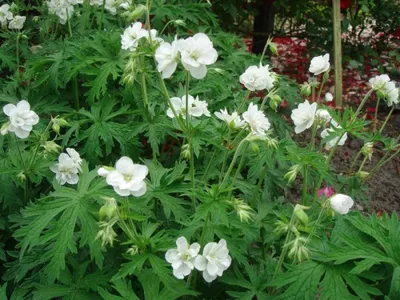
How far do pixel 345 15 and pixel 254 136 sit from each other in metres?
4.66

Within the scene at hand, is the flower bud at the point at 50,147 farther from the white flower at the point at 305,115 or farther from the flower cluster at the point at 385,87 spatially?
the flower cluster at the point at 385,87

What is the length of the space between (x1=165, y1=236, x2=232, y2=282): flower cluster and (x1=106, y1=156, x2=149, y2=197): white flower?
0.22 metres

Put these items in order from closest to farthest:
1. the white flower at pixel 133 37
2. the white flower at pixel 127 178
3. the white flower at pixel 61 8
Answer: the white flower at pixel 127 178 < the white flower at pixel 133 37 < the white flower at pixel 61 8

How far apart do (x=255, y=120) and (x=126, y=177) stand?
53 cm

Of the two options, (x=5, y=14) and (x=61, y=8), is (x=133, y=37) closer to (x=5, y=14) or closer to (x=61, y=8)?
(x=61, y=8)

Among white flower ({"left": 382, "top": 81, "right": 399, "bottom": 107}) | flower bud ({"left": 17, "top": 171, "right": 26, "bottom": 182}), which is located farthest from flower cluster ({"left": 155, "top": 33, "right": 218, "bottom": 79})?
white flower ({"left": 382, "top": 81, "right": 399, "bottom": 107})

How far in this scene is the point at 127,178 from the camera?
160cm

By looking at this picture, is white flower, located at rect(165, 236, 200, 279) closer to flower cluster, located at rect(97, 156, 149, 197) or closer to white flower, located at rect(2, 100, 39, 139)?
flower cluster, located at rect(97, 156, 149, 197)

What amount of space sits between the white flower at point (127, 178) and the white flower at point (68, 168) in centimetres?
52

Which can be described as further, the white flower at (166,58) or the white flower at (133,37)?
the white flower at (133,37)

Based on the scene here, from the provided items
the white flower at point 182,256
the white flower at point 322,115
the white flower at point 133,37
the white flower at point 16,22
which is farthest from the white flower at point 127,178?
the white flower at point 16,22

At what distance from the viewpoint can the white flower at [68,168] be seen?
2.08 meters

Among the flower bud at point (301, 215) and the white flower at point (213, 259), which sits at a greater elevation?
the flower bud at point (301, 215)

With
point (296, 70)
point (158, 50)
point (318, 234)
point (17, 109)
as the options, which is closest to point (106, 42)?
point (17, 109)
